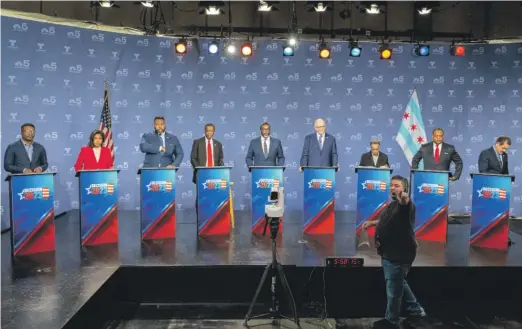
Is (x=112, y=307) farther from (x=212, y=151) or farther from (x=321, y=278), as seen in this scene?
(x=212, y=151)

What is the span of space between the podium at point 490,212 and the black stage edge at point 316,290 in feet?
2.82

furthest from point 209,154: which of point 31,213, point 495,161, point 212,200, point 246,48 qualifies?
point 495,161

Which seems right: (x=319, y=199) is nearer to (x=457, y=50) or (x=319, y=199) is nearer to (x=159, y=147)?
(x=159, y=147)

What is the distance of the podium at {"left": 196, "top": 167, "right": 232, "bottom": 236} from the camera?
692cm

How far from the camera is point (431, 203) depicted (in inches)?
265

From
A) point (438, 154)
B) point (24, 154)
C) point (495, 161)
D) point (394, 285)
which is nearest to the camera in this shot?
point (394, 285)

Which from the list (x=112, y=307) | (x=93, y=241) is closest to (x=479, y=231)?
(x=112, y=307)

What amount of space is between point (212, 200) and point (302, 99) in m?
3.98

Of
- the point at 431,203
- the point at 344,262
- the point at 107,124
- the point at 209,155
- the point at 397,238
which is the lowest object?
the point at 344,262

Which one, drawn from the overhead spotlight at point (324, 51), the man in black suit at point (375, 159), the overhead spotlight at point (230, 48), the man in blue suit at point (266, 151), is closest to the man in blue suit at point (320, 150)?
the man in blue suit at point (266, 151)

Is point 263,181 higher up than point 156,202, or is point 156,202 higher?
point 263,181

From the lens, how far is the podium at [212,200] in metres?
6.92

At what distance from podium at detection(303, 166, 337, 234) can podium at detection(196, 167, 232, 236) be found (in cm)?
117

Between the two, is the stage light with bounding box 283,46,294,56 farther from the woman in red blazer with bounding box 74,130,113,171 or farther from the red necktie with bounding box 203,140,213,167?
the woman in red blazer with bounding box 74,130,113,171
